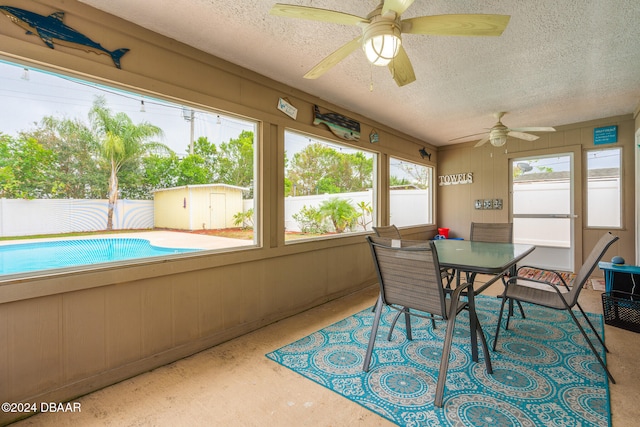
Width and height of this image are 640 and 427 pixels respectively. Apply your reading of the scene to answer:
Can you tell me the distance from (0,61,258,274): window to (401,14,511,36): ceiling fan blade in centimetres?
177

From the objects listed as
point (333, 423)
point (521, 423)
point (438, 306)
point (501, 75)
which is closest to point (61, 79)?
point (333, 423)

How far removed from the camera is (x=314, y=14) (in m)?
1.41

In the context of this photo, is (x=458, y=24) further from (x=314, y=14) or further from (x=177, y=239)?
(x=177, y=239)

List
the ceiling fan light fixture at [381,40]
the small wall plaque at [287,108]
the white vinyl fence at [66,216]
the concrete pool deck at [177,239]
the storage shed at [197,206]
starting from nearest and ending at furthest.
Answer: the ceiling fan light fixture at [381,40], the white vinyl fence at [66,216], the concrete pool deck at [177,239], the storage shed at [197,206], the small wall plaque at [287,108]

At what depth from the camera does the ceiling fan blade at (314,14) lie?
137 centimetres

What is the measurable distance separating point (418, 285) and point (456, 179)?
4.65m

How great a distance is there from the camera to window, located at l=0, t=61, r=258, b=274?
1.69 metres

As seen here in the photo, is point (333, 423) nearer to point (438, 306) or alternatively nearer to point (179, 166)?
point (438, 306)

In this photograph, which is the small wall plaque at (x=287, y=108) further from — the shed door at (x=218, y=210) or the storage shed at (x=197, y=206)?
the shed door at (x=218, y=210)

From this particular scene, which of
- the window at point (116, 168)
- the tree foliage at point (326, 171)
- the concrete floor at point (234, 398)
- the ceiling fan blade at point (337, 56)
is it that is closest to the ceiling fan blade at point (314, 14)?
the ceiling fan blade at point (337, 56)

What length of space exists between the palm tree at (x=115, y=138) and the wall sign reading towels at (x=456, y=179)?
5.40m

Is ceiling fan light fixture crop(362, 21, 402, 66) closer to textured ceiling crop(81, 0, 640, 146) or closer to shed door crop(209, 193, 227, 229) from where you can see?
textured ceiling crop(81, 0, 640, 146)

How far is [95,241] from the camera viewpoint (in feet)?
6.40

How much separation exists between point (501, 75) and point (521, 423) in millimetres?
2886
